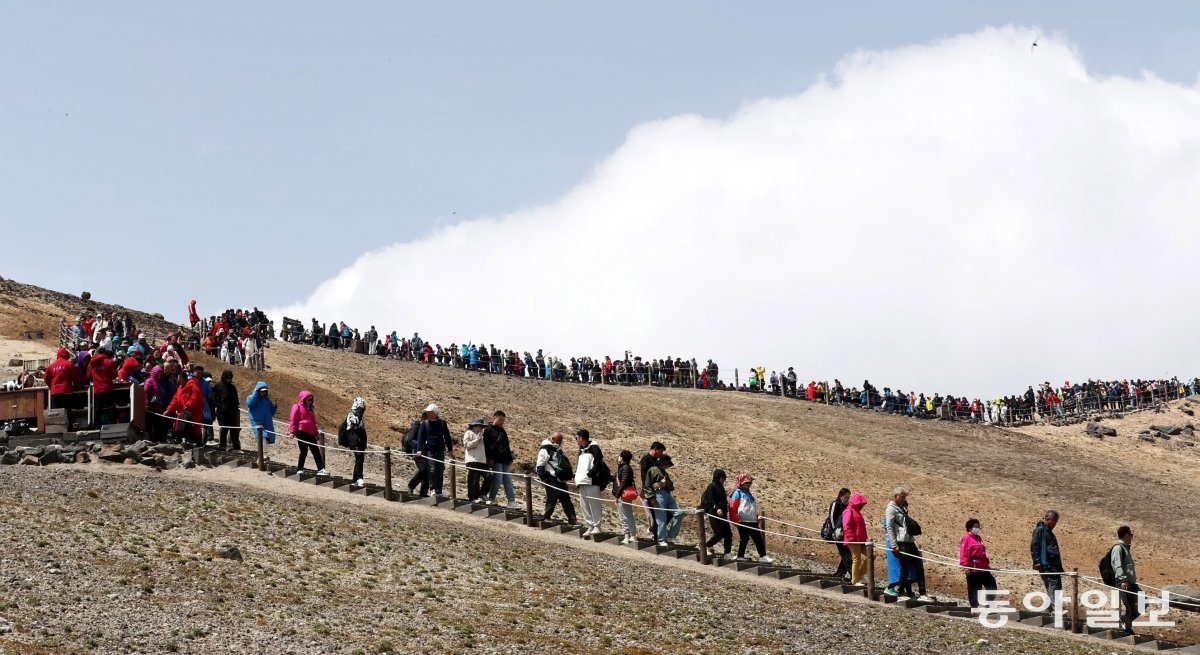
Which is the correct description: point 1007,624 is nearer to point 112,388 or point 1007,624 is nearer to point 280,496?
point 280,496

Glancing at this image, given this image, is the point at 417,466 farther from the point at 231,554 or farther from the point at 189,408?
the point at 231,554

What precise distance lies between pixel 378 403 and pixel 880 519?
18.3 meters

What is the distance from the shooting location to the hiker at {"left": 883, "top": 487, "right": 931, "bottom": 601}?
78.4ft

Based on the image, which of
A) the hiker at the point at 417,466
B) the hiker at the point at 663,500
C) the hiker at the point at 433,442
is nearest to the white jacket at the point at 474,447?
the hiker at the point at 433,442

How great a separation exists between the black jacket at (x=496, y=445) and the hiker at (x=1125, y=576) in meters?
10.7

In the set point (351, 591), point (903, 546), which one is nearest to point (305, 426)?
point (351, 591)

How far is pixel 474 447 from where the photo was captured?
27.6 m

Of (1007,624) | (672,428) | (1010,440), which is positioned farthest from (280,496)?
(1010,440)

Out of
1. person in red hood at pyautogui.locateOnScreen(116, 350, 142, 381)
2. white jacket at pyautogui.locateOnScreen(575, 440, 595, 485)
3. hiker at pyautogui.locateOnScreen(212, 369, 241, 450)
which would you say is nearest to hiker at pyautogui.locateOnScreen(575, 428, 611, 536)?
white jacket at pyautogui.locateOnScreen(575, 440, 595, 485)

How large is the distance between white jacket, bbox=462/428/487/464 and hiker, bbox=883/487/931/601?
25.0ft

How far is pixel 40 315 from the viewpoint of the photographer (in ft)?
184

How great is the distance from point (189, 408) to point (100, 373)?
1.83 metres

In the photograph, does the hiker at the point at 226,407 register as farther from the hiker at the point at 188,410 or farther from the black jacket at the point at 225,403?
the hiker at the point at 188,410

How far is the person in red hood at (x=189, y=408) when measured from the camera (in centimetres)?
2961
